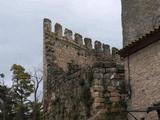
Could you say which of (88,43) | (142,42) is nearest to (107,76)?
(142,42)

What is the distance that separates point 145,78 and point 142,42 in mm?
1157

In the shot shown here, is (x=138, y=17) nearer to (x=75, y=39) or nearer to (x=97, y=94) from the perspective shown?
(x=97, y=94)

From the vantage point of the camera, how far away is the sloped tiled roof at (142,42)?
1421cm

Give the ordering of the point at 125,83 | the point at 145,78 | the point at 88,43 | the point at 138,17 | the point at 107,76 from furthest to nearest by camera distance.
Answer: the point at 88,43 < the point at 138,17 < the point at 107,76 < the point at 125,83 < the point at 145,78

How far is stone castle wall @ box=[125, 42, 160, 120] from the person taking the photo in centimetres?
1426

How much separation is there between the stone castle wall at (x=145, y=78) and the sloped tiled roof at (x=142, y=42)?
121 mm

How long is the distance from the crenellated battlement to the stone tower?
34.7ft

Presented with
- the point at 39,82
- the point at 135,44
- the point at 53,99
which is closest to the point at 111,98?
the point at 135,44

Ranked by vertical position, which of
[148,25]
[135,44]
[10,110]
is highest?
[148,25]

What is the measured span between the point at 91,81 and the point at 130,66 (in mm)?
1788

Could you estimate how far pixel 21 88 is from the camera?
3959 cm

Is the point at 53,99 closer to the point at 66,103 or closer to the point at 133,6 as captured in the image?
the point at 66,103

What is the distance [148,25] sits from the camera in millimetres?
19453

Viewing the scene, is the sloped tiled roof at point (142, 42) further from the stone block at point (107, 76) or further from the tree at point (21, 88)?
the tree at point (21, 88)
